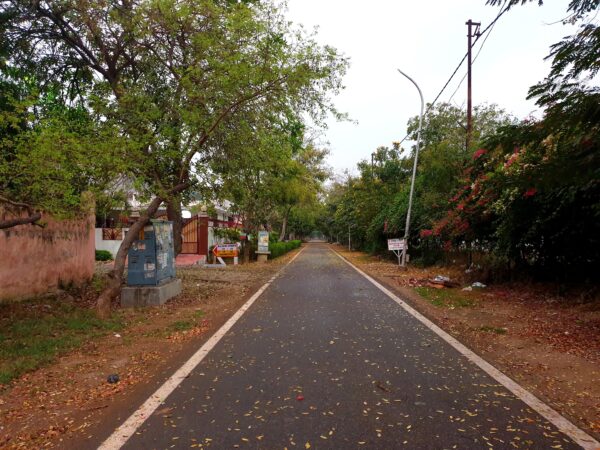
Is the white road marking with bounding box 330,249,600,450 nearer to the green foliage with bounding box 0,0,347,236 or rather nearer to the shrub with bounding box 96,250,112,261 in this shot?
the green foliage with bounding box 0,0,347,236

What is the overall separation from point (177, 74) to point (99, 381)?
793cm

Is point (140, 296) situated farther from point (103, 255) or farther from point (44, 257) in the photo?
point (103, 255)

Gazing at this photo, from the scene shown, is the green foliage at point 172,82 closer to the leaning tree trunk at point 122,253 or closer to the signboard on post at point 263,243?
the leaning tree trunk at point 122,253

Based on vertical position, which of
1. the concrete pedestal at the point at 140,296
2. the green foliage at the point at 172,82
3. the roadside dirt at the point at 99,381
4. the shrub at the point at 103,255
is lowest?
the roadside dirt at the point at 99,381

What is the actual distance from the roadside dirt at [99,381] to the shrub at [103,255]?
14.3 meters

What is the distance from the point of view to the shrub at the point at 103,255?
21777mm

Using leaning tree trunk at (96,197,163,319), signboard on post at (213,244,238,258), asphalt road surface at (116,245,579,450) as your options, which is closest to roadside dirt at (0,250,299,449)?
asphalt road surface at (116,245,579,450)

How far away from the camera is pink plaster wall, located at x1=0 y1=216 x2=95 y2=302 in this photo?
28.6 ft

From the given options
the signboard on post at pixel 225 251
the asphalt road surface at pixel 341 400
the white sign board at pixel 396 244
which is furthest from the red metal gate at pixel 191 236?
the asphalt road surface at pixel 341 400

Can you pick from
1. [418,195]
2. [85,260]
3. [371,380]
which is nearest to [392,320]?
[371,380]

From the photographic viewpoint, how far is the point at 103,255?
72.0ft

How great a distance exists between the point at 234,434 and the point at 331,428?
0.78m

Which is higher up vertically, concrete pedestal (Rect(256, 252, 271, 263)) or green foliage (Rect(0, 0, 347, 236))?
green foliage (Rect(0, 0, 347, 236))

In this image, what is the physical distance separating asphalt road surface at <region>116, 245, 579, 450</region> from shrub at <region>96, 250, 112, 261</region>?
1730cm
